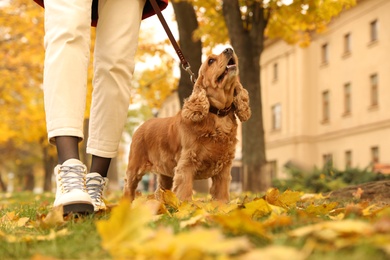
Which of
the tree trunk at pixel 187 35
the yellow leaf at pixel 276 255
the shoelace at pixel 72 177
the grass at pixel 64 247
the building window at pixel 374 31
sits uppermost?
the building window at pixel 374 31

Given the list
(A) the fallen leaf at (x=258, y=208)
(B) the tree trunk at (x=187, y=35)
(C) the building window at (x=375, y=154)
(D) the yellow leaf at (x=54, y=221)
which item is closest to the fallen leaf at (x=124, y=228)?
(D) the yellow leaf at (x=54, y=221)

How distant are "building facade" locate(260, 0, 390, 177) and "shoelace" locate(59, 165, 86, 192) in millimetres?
23949

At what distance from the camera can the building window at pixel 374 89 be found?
2977 centimetres

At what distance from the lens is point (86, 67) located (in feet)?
11.4

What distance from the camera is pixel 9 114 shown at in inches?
1032

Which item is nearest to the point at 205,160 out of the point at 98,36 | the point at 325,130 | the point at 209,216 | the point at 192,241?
the point at 98,36

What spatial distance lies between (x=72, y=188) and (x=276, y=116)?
123 ft

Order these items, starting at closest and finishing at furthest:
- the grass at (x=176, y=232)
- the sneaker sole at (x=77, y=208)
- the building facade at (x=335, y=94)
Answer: the grass at (x=176, y=232) < the sneaker sole at (x=77, y=208) < the building facade at (x=335, y=94)

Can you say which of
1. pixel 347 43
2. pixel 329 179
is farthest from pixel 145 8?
pixel 347 43

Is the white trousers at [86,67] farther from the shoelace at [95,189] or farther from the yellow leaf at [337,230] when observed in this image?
the yellow leaf at [337,230]

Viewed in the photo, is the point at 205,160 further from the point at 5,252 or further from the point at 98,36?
the point at 5,252

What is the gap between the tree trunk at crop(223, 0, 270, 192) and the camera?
1085cm

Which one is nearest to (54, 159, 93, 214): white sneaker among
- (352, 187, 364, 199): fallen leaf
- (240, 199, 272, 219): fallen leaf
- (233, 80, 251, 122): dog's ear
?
(240, 199, 272, 219): fallen leaf

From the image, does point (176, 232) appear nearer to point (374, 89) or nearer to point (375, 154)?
point (375, 154)
